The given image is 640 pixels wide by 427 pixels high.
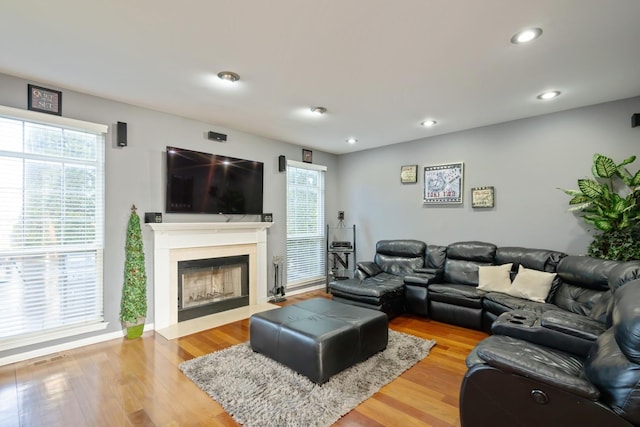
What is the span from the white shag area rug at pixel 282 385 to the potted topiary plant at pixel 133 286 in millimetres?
1076

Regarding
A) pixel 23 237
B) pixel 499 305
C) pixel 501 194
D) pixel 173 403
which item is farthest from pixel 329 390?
pixel 501 194

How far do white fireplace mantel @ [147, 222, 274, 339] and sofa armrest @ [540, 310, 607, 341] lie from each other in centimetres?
343

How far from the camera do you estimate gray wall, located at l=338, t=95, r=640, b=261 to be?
12.0ft

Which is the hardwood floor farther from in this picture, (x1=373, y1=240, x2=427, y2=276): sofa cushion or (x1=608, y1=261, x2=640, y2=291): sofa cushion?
(x1=373, y1=240, x2=427, y2=276): sofa cushion

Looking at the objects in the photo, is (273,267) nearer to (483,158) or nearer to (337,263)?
(337,263)

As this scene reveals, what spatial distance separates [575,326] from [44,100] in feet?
16.3

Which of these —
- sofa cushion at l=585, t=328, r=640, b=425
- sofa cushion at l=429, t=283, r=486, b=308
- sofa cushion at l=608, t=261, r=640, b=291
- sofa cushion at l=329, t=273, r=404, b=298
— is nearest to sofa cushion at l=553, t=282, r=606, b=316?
sofa cushion at l=608, t=261, r=640, b=291

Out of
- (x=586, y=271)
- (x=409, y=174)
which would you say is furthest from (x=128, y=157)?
(x=586, y=271)

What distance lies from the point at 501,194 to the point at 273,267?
11.9ft

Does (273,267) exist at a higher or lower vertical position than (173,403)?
higher

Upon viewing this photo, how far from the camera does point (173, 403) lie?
7.41ft

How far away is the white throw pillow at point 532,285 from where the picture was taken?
137 inches

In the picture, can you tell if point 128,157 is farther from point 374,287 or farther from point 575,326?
point 575,326

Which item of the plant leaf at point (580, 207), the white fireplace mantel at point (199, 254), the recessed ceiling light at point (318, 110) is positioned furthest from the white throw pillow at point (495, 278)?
the white fireplace mantel at point (199, 254)
